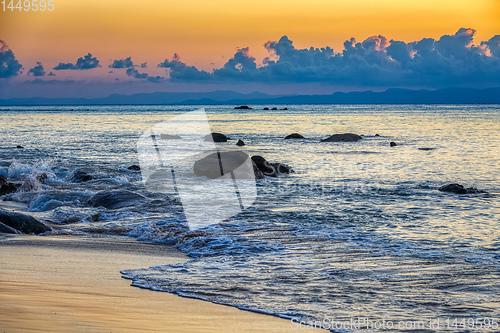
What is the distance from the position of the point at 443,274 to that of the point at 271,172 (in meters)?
14.6

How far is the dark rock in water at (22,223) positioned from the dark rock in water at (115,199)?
3.64 meters

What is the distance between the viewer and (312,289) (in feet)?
23.4

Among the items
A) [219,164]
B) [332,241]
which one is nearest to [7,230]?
[332,241]

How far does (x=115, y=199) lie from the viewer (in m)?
15.1

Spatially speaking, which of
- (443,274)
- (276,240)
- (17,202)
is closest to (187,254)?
(276,240)

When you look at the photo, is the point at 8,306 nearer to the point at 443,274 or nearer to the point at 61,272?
the point at 61,272

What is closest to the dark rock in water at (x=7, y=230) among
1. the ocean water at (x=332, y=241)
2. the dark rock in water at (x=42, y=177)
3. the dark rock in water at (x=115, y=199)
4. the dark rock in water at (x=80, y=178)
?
the ocean water at (x=332, y=241)

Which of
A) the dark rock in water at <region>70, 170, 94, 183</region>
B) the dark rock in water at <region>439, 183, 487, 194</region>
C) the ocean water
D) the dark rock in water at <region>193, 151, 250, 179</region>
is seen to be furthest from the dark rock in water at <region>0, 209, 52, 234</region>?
the dark rock in water at <region>439, 183, 487, 194</region>

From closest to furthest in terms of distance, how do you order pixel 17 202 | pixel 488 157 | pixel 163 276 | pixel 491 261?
pixel 163 276 < pixel 491 261 < pixel 17 202 < pixel 488 157

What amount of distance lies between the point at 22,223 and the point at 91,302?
5.75 metres

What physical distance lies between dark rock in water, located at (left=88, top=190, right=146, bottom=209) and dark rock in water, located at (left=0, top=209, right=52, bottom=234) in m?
3.64

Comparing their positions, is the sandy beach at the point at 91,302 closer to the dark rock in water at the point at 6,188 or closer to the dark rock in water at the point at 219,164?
the dark rock in water at the point at 6,188

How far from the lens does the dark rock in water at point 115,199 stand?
1476 centimetres

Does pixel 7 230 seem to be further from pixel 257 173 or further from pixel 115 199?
pixel 257 173
